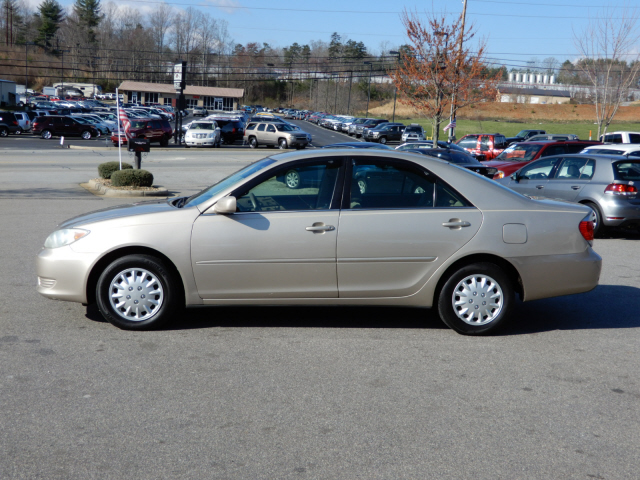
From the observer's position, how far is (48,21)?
442ft

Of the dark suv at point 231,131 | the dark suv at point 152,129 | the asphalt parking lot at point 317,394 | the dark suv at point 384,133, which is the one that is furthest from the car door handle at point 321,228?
the dark suv at point 384,133

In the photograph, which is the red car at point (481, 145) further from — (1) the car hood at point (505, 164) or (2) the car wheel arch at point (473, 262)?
(2) the car wheel arch at point (473, 262)

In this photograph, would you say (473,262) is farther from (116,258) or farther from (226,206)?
(116,258)

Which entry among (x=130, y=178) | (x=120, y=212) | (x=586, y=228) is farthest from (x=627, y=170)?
(x=130, y=178)

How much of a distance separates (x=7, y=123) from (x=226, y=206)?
4855 centimetres

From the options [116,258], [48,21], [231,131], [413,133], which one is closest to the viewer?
[116,258]

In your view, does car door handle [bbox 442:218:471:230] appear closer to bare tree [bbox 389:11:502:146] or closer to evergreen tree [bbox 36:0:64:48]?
bare tree [bbox 389:11:502:146]

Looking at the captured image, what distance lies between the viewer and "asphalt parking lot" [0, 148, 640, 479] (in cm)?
349

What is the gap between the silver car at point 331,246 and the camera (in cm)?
553

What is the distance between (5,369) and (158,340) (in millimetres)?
1222

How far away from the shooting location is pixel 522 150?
20.4 meters

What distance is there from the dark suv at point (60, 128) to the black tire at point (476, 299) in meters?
46.7

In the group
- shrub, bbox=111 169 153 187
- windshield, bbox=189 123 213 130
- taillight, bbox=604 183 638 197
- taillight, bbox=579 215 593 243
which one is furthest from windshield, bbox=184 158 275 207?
windshield, bbox=189 123 213 130

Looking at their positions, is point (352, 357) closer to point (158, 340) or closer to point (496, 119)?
point (158, 340)
